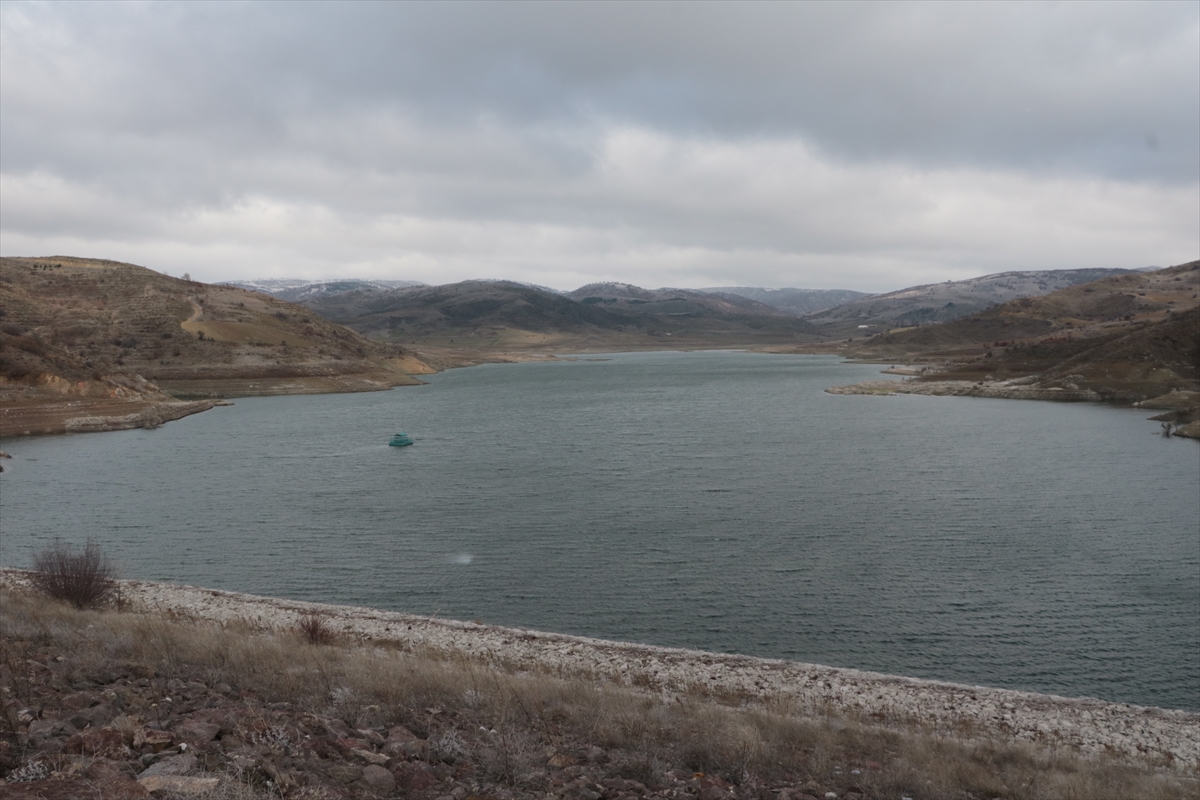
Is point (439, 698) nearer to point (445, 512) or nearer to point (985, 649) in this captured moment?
point (985, 649)

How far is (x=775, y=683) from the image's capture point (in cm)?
1806

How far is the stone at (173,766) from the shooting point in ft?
26.5

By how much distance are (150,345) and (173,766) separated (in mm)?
129378

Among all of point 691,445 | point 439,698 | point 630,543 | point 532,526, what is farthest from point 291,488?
point 439,698

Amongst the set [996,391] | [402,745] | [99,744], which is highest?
[996,391]

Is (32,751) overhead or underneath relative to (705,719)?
overhead

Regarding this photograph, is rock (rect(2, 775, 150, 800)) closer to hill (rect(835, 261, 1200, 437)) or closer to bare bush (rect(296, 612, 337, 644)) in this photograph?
bare bush (rect(296, 612, 337, 644))

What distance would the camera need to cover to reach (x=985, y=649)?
2170 centimetres

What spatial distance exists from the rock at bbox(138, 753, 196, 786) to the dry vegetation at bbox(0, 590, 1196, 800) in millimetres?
77

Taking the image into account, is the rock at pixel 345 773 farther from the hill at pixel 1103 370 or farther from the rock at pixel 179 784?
the hill at pixel 1103 370

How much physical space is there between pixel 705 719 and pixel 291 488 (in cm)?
3852

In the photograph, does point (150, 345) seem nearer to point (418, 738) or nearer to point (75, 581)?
point (75, 581)

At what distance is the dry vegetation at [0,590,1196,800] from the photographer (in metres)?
8.78

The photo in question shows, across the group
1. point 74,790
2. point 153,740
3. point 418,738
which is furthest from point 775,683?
point 74,790
